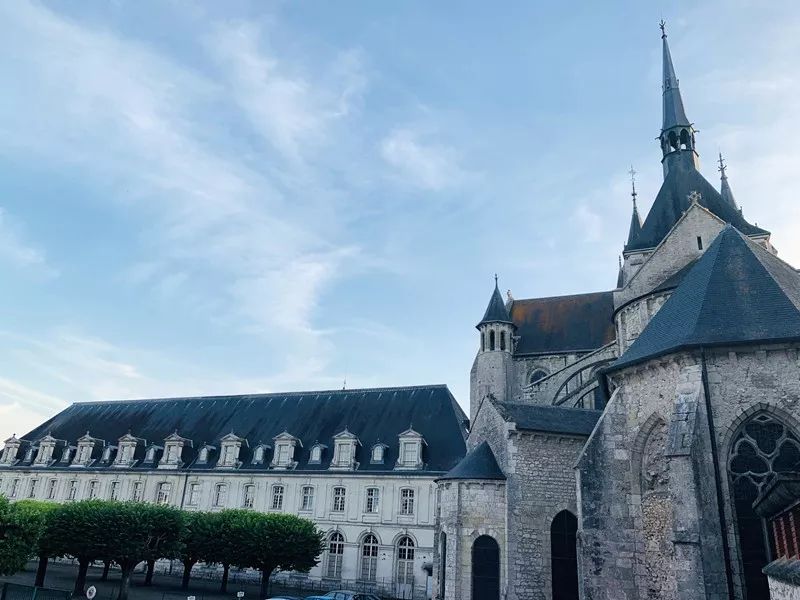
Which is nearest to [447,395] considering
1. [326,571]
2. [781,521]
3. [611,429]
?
[326,571]

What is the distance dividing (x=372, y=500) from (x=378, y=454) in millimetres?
2324

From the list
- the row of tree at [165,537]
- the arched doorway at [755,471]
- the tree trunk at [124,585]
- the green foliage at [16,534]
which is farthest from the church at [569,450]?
the green foliage at [16,534]

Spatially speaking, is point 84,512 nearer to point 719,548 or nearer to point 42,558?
point 42,558

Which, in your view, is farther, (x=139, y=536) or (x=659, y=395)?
(x=139, y=536)

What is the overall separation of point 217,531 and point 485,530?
13707 mm

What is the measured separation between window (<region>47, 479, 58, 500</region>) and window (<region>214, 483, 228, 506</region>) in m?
12.7

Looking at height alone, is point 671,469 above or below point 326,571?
above

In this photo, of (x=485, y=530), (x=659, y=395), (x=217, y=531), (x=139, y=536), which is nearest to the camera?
(x=659, y=395)

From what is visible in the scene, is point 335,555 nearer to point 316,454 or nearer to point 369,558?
point 369,558

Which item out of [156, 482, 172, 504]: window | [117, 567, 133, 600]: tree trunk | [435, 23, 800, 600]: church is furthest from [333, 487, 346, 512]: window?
[435, 23, 800, 600]: church

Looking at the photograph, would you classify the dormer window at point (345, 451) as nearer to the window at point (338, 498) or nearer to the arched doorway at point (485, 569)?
the window at point (338, 498)

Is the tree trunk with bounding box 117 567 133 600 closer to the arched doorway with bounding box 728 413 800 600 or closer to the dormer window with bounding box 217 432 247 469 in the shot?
the dormer window with bounding box 217 432 247 469

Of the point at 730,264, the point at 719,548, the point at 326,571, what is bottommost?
the point at 326,571

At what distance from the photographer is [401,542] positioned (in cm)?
2906
